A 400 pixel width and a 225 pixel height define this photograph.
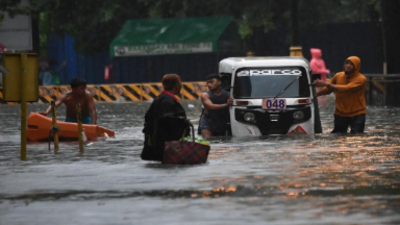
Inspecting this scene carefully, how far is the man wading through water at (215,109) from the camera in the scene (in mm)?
21578

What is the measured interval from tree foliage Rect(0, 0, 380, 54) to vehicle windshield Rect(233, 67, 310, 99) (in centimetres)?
2365

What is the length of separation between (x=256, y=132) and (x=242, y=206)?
10961 millimetres

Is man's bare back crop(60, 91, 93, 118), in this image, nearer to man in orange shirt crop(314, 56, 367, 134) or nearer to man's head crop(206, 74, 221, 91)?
man's head crop(206, 74, 221, 91)

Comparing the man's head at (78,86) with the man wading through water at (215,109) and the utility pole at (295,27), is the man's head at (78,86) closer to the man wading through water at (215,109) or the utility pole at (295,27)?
the man wading through water at (215,109)

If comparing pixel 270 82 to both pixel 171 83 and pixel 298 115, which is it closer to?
pixel 298 115

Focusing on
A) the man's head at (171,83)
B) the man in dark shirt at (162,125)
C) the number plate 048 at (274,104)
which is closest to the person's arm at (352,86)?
the number plate 048 at (274,104)

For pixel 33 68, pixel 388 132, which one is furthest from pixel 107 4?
pixel 33 68

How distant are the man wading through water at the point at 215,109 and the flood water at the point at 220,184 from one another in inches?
32.0

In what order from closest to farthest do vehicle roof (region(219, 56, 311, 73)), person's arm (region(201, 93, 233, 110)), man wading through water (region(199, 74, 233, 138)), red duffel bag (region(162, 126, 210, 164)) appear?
red duffel bag (region(162, 126, 210, 164))
person's arm (region(201, 93, 233, 110))
man wading through water (region(199, 74, 233, 138))
vehicle roof (region(219, 56, 311, 73))

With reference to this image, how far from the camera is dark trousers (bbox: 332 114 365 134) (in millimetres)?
21506

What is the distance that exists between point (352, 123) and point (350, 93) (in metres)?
0.64

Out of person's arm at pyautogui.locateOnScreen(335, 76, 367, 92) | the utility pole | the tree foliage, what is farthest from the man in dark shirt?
the tree foliage

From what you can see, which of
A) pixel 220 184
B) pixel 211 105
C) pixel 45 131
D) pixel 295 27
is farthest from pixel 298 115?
pixel 295 27

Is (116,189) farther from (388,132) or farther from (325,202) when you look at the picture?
(388,132)
